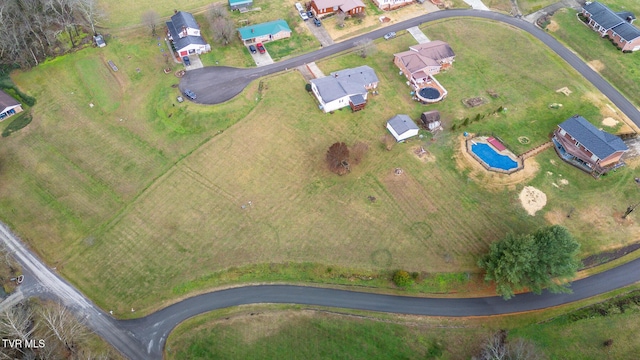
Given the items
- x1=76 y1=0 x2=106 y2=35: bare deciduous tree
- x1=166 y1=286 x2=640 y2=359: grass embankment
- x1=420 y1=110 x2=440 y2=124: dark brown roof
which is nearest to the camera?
x1=166 y1=286 x2=640 y2=359: grass embankment

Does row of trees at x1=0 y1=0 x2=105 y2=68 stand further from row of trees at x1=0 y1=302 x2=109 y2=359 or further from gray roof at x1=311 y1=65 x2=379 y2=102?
row of trees at x1=0 y1=302 x2=109 y2=359

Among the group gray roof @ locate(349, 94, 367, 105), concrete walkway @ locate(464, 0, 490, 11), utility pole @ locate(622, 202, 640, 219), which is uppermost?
concrete walkway @ locate(464, 0, 490, 11)

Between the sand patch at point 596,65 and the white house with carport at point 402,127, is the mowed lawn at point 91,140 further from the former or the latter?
the sand patch at point 596,65

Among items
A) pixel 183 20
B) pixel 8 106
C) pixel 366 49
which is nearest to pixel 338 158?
pixel 366 49

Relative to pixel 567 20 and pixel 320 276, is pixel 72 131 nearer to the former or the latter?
pixel 320 276

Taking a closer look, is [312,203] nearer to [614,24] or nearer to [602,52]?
[602,52]

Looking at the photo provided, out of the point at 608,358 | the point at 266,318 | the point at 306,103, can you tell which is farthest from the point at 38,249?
the point at 608,358

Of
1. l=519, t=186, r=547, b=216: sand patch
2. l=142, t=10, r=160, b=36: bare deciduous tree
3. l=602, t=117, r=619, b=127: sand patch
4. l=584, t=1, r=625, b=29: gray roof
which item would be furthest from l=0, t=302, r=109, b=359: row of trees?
l=584, t=1, r=625, b=29: gray roof
